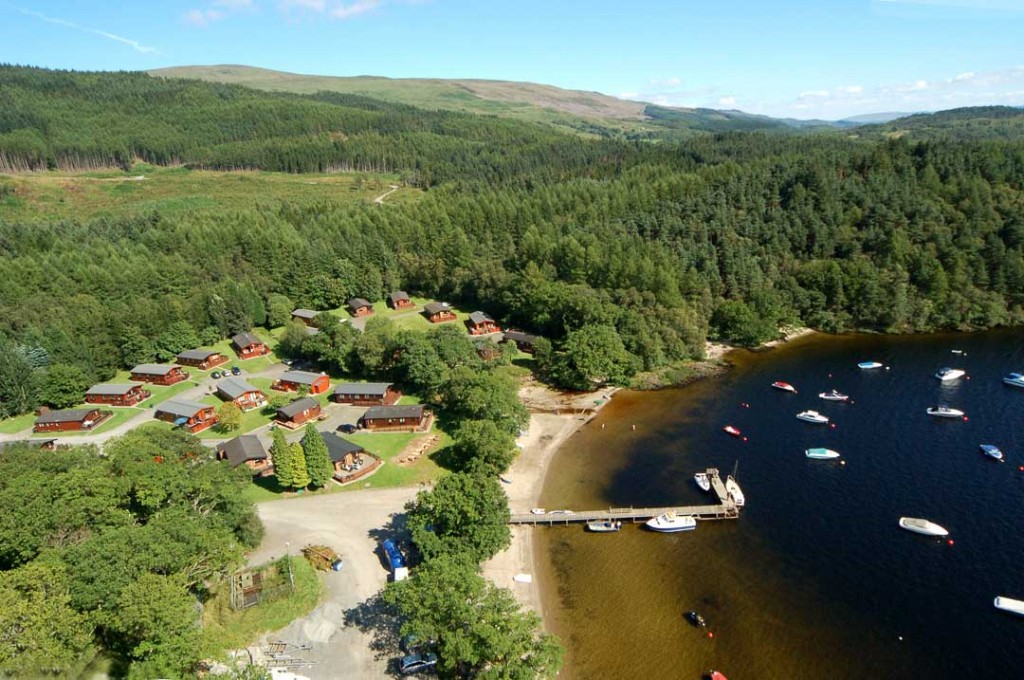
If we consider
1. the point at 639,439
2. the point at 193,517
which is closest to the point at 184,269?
the point at 193,517

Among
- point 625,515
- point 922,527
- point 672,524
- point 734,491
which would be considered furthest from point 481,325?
point 922,527

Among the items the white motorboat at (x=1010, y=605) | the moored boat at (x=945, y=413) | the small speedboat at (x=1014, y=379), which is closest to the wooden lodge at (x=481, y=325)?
the moored boat at (x=945, y=413)

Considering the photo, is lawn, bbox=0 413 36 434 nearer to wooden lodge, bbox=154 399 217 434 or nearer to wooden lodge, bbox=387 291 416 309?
wooden lodge, bbox=154 399 217 434

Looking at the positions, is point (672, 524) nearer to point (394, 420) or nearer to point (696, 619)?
point (696, 619)

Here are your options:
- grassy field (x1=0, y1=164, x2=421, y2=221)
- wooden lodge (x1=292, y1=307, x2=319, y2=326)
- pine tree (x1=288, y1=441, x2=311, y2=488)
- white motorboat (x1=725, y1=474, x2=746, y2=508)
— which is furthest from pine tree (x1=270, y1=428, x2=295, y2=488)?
grassy field (x1=0, y1=164, x2=421, y2=221)

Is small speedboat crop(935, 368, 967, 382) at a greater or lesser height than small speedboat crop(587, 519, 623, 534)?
greater
